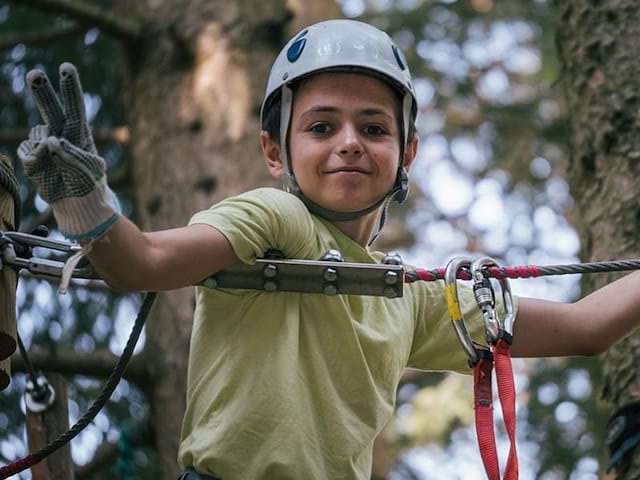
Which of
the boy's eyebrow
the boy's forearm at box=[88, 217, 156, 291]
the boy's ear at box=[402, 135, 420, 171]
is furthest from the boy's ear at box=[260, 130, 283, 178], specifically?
the boy's forearm at box=[88, 217, 156, 291]

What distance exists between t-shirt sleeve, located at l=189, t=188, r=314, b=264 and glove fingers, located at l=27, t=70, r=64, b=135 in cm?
38

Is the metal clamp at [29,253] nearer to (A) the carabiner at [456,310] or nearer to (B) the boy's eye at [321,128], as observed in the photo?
(B) the boy's eye at [321,128]

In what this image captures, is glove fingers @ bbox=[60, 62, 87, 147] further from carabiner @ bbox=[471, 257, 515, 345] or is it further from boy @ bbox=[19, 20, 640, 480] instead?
carabiner @ bbox=[471, 257, 515, 345]

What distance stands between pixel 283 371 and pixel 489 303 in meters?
0.46

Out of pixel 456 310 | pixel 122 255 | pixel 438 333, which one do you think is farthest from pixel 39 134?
pixel 438 333

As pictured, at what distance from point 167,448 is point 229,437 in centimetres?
183

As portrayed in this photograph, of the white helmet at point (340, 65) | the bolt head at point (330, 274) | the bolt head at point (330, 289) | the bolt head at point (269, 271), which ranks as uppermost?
the white helmet at point (340, 65)

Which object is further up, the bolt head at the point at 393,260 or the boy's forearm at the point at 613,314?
the bolt head at the point at 393,260

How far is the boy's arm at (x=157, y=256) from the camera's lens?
2.03 m

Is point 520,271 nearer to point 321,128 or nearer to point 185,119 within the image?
point 321,128

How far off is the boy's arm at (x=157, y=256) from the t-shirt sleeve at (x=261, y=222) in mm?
28

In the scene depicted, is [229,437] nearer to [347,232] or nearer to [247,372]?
[247,372]

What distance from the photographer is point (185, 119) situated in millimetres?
4582

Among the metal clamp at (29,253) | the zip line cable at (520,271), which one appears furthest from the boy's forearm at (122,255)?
the zip line cable at (520,271)
